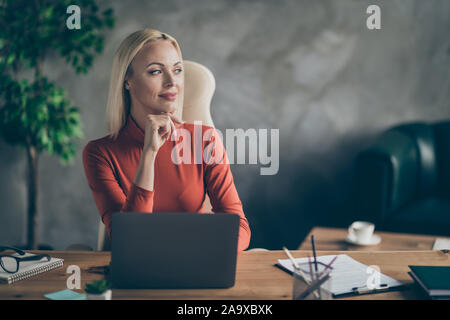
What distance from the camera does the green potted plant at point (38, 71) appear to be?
217 centimetres

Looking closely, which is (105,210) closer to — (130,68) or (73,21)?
(130,68)

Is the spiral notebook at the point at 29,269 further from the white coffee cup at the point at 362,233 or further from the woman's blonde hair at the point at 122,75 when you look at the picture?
the white coffee cup at the point at 362,233

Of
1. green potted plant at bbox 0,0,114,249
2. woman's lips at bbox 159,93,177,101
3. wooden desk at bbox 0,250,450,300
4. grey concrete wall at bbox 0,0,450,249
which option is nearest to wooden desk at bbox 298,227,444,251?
wooden desk at bbox 0,250,450,300

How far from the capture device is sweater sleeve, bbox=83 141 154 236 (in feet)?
3.67

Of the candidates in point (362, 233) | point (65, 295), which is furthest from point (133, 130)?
point (362, 233)

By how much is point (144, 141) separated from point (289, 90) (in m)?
1.66

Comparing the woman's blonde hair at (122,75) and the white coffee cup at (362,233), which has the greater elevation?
the woman's blonde hair at (122,75)

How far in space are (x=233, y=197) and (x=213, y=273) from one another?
21.3 inches

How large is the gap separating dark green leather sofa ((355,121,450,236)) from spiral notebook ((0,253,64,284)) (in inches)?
68.0

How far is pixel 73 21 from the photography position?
8.04ft

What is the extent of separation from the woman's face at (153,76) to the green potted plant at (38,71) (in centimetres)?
112

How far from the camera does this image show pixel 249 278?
912 mm

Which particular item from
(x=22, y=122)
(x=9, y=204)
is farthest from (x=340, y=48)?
(x=9, y=204)

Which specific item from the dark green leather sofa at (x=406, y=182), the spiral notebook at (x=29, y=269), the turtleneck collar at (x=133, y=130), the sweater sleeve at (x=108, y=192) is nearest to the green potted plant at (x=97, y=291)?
the spiral notebook at (x=29, y=269)
